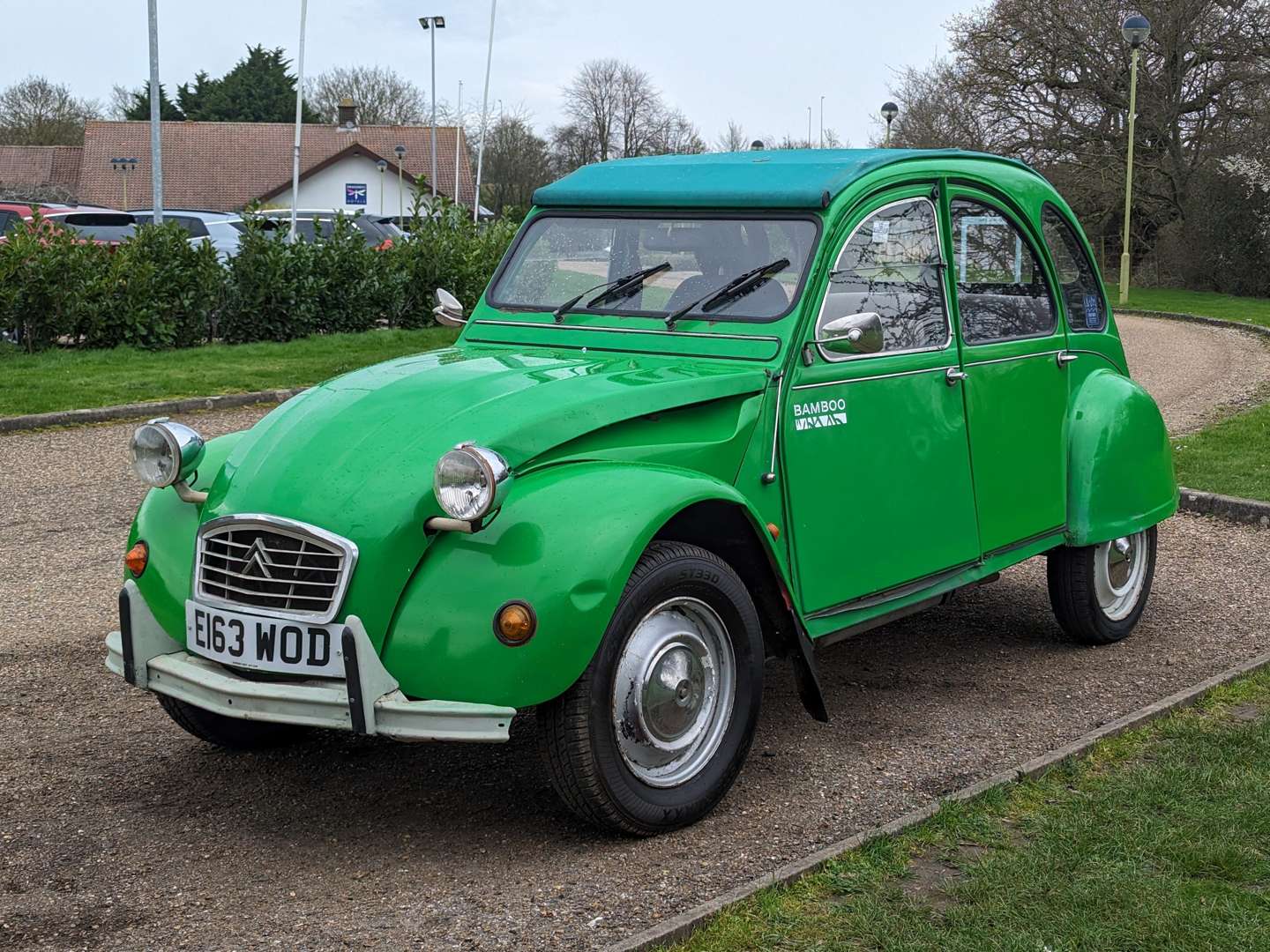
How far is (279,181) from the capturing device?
2670 inches

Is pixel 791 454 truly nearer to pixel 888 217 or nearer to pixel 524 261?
pixel 888 217

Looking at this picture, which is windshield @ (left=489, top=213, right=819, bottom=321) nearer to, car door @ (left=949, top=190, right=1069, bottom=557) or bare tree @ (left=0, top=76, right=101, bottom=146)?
car door @ (left=949, top=190, right=1069, bottom=557)

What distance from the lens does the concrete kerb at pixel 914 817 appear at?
355 centimetres

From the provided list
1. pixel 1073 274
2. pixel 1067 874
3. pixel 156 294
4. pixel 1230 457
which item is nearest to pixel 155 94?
pixel 156 294

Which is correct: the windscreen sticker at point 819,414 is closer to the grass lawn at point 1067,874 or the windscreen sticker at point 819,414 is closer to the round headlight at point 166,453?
the grass lawn at point 1067,874

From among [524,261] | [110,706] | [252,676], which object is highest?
[524,261]

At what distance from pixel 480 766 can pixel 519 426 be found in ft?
4.38

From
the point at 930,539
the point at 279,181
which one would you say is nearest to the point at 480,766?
the point at 930,539

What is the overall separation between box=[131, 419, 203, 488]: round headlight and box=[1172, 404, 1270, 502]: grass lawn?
691cm

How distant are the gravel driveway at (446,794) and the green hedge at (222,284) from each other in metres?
9.57

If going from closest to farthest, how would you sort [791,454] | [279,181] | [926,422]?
[791,454], [926,422], [279,181]

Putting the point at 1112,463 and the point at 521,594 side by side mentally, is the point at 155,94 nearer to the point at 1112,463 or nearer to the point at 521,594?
the point at 1112,463

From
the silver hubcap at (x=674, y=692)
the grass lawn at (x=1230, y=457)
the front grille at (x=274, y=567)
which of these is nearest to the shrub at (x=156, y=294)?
the grass lawn at (x=1230, y=457)

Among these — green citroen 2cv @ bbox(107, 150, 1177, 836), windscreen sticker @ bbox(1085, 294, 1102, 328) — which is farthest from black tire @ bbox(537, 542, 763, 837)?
windscreen sticker @ bbox(1085, 294, 1102, 328)
